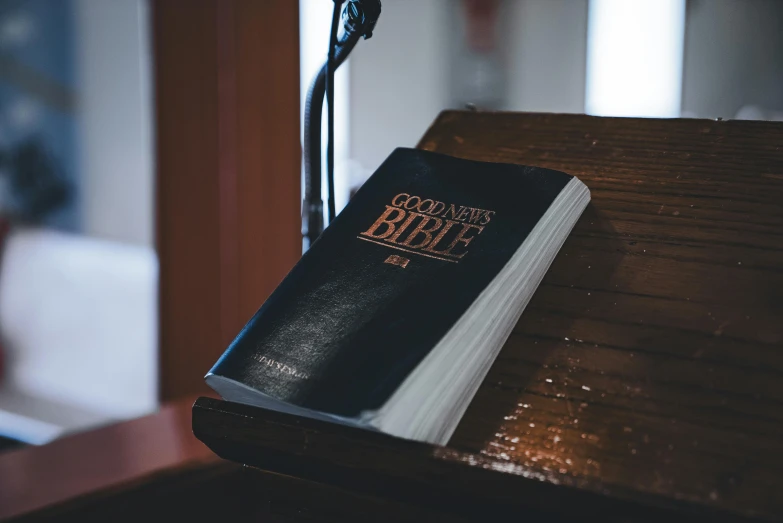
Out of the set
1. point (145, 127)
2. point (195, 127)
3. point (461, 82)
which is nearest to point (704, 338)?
point (195, 127)

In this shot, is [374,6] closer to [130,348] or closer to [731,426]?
[731,426]

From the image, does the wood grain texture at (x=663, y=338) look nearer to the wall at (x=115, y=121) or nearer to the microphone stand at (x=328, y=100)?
the microphone stand at (x=328, y=100)

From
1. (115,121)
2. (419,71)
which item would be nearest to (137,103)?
(115,121)

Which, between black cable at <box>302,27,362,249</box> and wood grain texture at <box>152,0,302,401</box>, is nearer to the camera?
black cable at <box>302,27,362,249</box>

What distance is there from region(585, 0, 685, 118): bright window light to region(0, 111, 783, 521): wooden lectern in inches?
107

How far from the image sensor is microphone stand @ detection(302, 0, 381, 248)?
484mm

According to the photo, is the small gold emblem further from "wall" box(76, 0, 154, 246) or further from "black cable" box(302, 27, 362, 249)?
"wall" box(76, 0, 154, 246)

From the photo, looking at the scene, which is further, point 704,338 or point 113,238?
point 113,238

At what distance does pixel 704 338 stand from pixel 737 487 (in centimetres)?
9

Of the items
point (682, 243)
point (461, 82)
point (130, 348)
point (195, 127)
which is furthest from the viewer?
point (461, 82)

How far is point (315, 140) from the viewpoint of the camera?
0.54 meters

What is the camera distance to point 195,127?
2203 mm

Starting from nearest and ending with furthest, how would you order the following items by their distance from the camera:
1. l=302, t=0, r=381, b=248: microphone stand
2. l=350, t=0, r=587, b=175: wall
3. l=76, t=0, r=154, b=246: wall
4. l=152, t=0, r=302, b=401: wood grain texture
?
l=302, t=0, r=381, b=248: microphone stand → l=152, t=0, r=302, b=401: wood grain texture → l=76, t=0, r=154, b=246: wall → l=350, t=0, r=587, b=175: wall

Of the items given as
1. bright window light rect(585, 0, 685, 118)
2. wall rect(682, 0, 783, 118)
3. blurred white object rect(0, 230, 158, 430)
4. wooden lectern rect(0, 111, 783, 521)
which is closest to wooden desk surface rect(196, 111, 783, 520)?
wooden lectern rect(0, 111, 783, 521)
